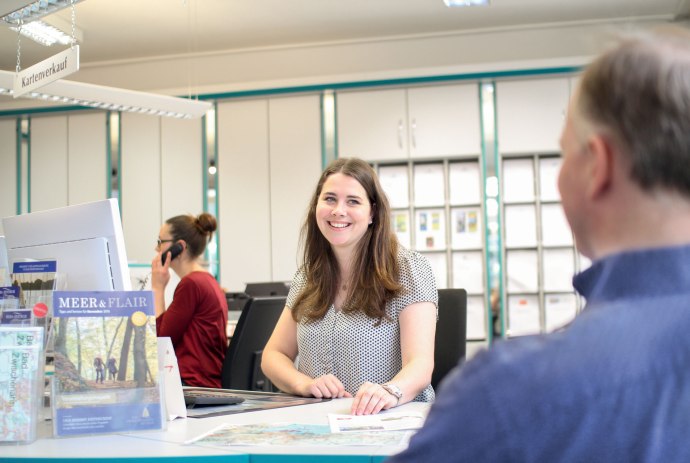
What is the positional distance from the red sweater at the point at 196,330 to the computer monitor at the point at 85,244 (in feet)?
3.78

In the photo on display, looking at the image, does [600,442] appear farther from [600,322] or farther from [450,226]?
[450,226]

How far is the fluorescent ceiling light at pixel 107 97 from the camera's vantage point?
4.36m

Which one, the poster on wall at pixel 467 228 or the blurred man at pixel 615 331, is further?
the poster on wall at pixel 467 228

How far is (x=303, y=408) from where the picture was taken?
190 cm

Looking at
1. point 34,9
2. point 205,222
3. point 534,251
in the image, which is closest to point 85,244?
point 205,222

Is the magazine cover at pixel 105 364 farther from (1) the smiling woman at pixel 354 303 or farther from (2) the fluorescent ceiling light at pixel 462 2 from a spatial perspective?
(2) the fluorescent ceiling light at pixel 462 2

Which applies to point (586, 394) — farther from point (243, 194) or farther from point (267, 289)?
point (243, 194)

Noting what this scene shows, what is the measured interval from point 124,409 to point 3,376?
263 millimetres

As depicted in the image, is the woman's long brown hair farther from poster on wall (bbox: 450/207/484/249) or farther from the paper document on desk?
poster on wall (bbox: 450/207/484/249)

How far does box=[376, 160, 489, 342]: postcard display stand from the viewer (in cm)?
605

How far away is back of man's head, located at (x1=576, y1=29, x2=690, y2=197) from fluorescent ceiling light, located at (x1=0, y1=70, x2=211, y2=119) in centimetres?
415

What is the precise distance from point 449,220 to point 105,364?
4.68 meters

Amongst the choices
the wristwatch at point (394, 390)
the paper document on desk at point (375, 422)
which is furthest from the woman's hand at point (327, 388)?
the paper document on desk at point (375, 422)

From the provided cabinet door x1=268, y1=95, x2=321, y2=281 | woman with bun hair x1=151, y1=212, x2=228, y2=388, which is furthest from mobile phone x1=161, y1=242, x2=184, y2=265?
cabinet door x1=268, y1=95, x2=321, y2=281
